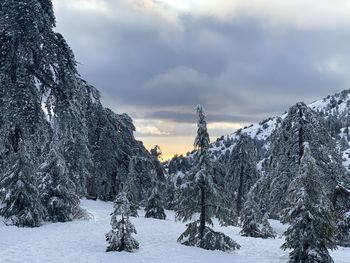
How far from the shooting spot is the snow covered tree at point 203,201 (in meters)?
19.5

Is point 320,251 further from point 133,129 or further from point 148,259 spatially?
point 133,129

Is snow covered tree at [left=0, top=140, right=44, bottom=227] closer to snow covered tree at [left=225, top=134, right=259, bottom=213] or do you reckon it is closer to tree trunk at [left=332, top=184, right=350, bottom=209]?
tree trunk at [left=332, top=184, right=350, bottom=209]

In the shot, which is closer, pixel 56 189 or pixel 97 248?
pixel 97 248

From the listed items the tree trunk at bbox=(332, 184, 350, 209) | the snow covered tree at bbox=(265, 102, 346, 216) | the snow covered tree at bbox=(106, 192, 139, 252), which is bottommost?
the snow covered tree at bbox=(106, 192, 139, 252)

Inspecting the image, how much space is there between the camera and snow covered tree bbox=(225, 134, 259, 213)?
143 ft

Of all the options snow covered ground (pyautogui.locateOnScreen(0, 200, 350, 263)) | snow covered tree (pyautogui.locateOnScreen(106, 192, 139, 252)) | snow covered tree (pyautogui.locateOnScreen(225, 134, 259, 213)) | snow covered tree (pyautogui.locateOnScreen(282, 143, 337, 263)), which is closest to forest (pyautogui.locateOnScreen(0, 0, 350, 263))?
snow covered tree (pyautogui.locateOnScreen(106, 192, 139, 252))

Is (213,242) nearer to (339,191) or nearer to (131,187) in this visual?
(339,191)

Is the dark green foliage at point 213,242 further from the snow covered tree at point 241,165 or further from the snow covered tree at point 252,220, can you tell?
→ the snow covered tree at point 241,165

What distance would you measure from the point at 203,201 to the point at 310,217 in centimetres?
649

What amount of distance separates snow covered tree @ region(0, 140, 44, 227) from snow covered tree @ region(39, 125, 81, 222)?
1.80m

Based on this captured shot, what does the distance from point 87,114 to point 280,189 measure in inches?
860

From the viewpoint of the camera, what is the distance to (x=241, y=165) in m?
43.5

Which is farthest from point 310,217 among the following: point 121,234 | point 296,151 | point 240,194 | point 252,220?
point 240,194

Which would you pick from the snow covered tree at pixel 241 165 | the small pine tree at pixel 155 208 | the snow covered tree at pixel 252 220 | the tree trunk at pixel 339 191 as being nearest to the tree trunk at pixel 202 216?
the tree trunk at pixel 339 191
